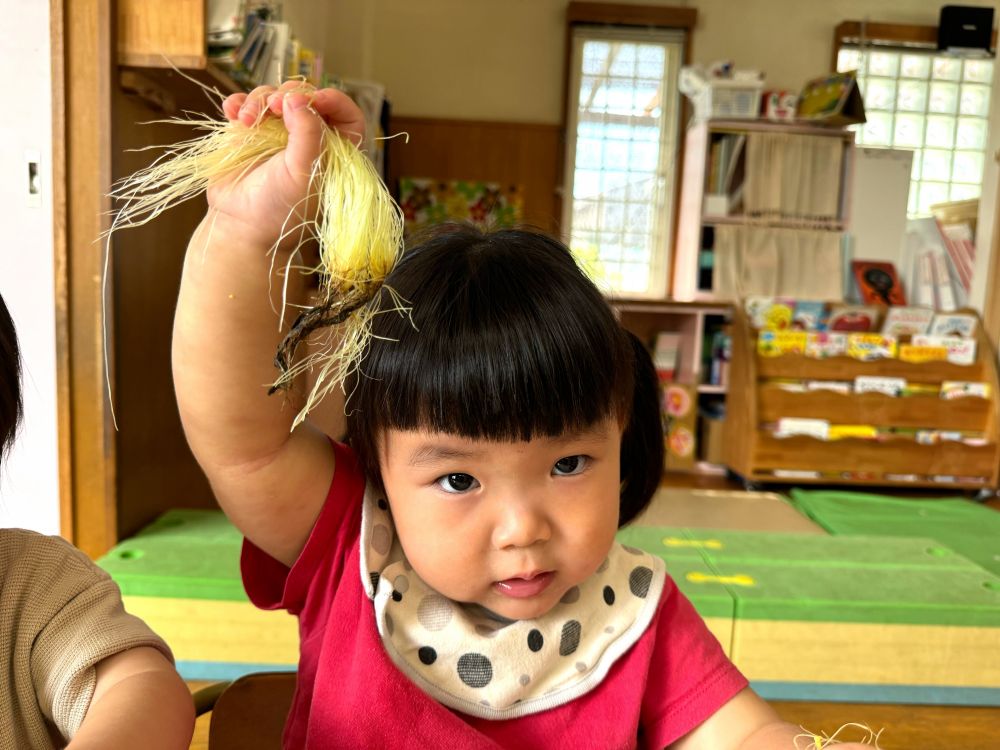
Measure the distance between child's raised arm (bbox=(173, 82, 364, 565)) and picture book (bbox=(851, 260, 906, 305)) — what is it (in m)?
4.29

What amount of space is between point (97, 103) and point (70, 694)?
141 centimetres

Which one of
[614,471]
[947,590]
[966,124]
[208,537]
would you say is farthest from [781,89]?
[614,471]

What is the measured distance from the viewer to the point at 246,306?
0.56m

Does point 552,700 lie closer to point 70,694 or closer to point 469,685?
point 469,685

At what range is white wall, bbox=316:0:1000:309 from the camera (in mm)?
4512

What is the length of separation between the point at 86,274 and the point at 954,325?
3.46 metres

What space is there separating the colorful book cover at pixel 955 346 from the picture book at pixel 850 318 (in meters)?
0.22

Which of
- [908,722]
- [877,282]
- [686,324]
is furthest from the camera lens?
[877,282]

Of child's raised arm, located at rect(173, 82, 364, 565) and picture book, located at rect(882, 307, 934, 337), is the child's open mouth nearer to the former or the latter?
Result: child's raised arm, located at rect(173, 82, 364, 565)

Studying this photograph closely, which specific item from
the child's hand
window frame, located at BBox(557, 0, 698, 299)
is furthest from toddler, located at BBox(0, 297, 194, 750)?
window frame, located at BBox(557, 0, 698, 299)

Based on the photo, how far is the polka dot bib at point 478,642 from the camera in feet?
2.17

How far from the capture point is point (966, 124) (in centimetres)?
→ 473

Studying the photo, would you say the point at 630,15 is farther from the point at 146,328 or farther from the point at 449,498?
the point at 449,498

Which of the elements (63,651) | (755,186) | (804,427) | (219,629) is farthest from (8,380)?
(755,186)
